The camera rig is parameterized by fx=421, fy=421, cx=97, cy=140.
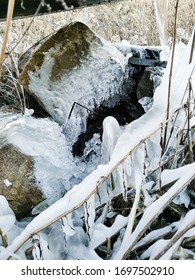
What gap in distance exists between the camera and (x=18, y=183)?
1621 mm

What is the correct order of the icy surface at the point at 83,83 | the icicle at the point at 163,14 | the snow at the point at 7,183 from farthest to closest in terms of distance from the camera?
the icicle at the point at 163,14 < the icy surface at the point at 83,83 < the snow at the point at 7,183

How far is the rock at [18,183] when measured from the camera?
5.26 ft

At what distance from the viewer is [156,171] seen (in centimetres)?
152

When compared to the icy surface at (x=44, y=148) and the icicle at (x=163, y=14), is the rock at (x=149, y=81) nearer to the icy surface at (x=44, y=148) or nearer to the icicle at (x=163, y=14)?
the icicle at (x=163, y=14)

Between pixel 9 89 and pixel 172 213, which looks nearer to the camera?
pixel 172 213

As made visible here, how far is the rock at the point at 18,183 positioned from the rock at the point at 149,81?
2.83ft

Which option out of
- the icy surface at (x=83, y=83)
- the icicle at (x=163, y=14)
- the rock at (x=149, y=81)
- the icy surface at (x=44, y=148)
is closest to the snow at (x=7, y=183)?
the icy surface at (x=44, y=148)

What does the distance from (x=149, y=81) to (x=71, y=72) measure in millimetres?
426

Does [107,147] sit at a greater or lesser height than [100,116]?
greater

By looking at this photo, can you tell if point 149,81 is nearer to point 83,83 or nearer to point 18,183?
point 83,83

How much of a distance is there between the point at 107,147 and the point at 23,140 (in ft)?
1.36

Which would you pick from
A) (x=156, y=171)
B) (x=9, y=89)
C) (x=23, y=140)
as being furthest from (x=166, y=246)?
(x=9, y=89)
